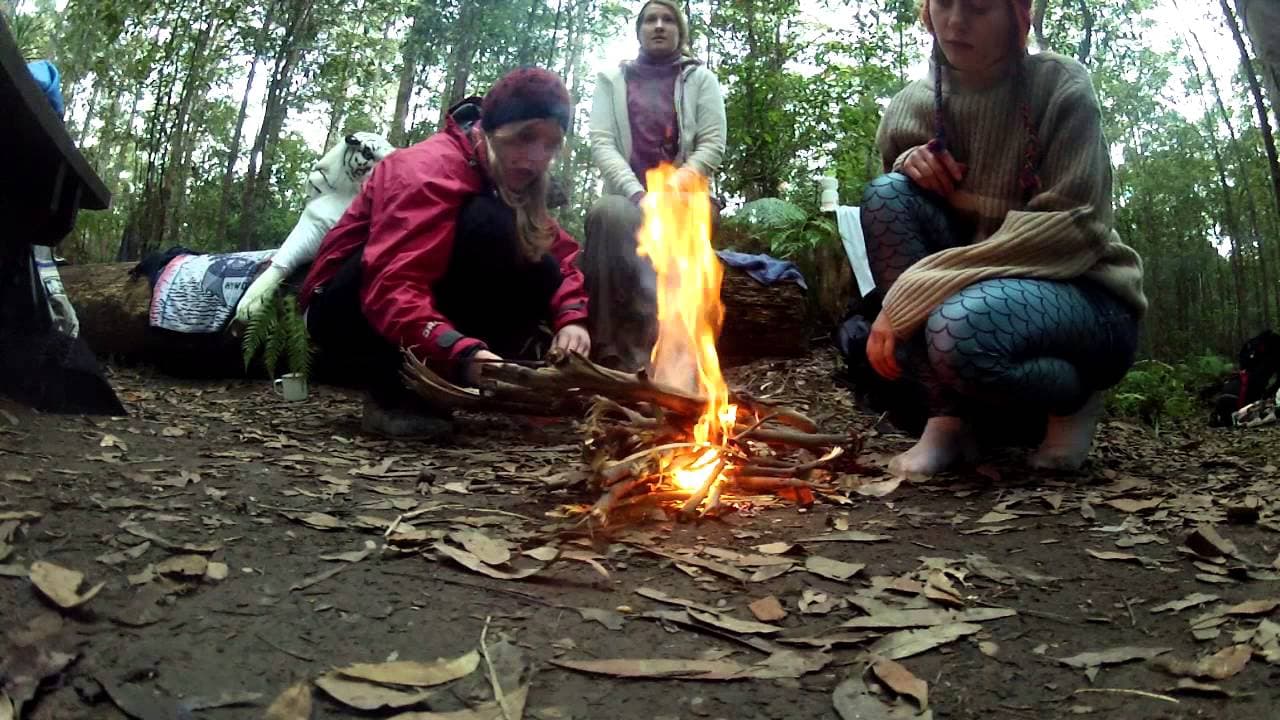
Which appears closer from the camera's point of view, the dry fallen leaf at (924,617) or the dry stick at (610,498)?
the dry fallen leaf at (924,617)

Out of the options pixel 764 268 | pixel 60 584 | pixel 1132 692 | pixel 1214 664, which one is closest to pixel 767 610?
pixel 1132 692

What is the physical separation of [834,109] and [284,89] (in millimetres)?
6019

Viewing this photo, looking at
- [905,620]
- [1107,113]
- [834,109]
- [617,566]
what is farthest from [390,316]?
[1107,113]

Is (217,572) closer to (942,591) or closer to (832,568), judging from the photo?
(832,568)

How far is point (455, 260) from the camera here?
10.4ft

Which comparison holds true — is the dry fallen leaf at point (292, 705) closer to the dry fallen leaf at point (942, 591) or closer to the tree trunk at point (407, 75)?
the dry fallen leaf at point (942, 591)

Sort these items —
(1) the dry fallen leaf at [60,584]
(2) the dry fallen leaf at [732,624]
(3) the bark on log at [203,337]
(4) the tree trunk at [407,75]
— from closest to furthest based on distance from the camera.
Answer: (1) the dry fallen leaf at [60,584] → (2) the dry fallen leaf at [732,624] → (3) the bark on log at [203,337] → (4) the tree trunk at [407,75]

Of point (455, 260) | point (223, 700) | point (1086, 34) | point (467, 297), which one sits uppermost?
point (1086, 34)

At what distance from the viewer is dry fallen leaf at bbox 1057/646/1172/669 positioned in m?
1.34

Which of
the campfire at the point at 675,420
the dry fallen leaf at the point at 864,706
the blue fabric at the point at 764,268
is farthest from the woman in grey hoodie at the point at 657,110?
the dry fallen leaf at the point at 864,706

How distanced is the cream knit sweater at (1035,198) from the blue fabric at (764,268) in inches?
90.4

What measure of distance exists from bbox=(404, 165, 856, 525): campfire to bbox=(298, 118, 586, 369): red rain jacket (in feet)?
0.46

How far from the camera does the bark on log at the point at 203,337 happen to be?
15.1ft

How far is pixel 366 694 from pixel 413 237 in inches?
79.1
